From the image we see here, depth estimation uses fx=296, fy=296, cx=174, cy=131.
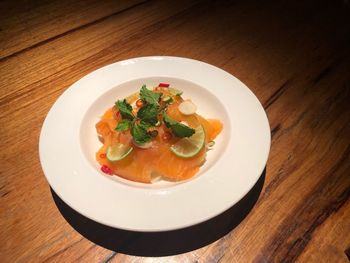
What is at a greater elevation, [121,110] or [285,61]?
[121,110]

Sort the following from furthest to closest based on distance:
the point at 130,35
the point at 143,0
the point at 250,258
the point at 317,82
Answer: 1. the point at 143,0
2. the point at 130,35
3. the point at 317,82
4. the point at 250,258

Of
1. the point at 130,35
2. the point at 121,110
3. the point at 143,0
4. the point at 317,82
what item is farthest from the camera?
the point at 143,0

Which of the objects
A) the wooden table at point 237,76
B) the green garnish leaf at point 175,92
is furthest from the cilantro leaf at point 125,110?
the wooden table at point 237,76

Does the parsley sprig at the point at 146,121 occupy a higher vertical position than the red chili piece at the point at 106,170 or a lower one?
higher

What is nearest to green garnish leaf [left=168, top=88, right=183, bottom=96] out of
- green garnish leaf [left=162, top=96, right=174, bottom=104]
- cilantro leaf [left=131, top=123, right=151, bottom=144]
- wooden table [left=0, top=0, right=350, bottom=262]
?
green garnish leaf [left=162, top=96, right=174, bottom=104]

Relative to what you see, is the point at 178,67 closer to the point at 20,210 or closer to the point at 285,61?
the point at 285,61

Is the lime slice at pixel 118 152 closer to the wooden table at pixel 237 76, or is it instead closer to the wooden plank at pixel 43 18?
the wooden table at pixel 237 76

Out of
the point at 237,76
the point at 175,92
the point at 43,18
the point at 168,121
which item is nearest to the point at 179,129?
Result: the point at 168,121

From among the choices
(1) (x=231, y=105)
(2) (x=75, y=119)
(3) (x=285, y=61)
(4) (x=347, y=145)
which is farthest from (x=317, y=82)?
(2) (x=75, y=119)
